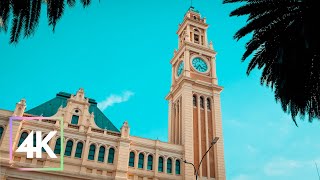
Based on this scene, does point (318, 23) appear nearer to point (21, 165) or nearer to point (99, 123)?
point (21, 165)

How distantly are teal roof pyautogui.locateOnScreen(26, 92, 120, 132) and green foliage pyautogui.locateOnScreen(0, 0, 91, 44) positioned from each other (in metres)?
34.1

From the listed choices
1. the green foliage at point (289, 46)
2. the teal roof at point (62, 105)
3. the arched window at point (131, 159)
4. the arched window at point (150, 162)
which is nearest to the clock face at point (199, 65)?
the teal roof at point (62, 105)

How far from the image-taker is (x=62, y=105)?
4219cm

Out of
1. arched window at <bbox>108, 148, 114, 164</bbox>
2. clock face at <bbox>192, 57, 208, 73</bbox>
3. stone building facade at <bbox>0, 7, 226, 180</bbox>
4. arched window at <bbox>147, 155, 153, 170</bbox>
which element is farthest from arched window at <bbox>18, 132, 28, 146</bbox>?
clock face at <bbox>192, 57, 208, 73</bbox>

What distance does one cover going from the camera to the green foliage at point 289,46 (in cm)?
836

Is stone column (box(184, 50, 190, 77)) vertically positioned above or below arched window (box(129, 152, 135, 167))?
above

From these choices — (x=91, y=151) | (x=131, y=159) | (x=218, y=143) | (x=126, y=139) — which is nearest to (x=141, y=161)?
(x=131, y=159)

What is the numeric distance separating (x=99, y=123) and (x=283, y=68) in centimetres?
3669

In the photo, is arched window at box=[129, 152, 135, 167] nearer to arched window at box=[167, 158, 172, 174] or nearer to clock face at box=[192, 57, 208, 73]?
arched window at box=[167, 158, 172, 174]

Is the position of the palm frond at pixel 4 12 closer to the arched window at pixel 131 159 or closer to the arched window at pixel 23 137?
the arched window at pixel 23 137

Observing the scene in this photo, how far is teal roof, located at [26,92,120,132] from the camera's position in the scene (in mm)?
40647

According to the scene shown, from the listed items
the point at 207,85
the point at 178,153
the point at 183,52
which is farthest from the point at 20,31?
the point at 183,52

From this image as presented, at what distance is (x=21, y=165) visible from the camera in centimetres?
3281

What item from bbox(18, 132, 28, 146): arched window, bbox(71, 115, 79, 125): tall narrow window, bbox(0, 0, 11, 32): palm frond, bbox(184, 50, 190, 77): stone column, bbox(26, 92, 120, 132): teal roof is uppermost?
bbox(184, 50, 190, 77): stone column
